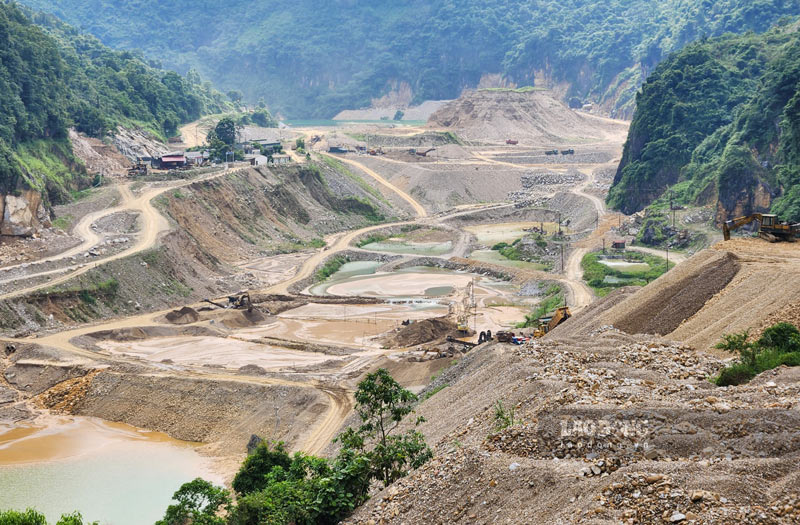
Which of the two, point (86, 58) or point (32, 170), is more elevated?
point (86, 58)

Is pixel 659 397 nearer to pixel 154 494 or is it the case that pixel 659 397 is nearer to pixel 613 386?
pixel 613 386

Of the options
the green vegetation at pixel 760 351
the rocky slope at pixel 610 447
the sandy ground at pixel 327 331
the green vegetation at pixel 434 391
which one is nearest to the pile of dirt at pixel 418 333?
the sandy ground at pixel 327 331

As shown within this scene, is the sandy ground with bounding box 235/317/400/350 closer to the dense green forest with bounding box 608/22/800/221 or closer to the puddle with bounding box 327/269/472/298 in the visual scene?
the puddle with bounding box 327/269/472/298

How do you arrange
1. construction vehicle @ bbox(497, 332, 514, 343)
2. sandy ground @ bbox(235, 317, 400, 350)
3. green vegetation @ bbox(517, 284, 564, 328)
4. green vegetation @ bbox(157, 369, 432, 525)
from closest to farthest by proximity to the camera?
green vegetation @ bbox(157, 369, 432, 525)
construction vehicle @ bbox(497, 332, 514, 343)
sandy ground @ bbox(235, 317, 400, 350)
green vegetation @ bbox(517, 284, 564, 328)

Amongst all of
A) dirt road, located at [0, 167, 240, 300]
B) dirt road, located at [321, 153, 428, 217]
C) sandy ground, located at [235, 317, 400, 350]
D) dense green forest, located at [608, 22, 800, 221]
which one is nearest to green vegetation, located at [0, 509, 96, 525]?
sandy ground, located at [235, 317, 400, 350]

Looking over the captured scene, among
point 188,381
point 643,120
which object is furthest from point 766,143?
point 188,381

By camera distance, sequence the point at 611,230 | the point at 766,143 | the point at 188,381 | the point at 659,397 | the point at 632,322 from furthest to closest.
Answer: the point at 611,230 < the point at 766,143 < the point at 188,381 < the point at 632,322 < the point at 659,397

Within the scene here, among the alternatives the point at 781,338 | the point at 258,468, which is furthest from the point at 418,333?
the point at 781,338
